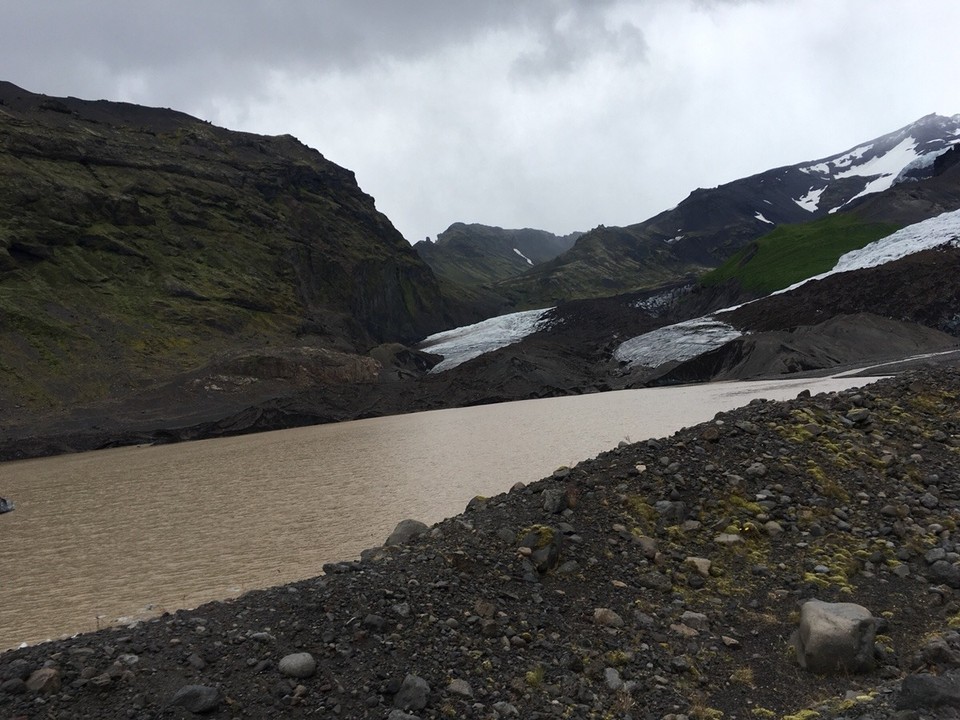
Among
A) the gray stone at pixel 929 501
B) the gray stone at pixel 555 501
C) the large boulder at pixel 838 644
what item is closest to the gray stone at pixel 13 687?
the gray stone at pixel 555 501

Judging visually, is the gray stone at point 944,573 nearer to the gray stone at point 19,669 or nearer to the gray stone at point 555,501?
the gray stone at point 555,501

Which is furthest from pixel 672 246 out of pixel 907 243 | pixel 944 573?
pixel 944 573

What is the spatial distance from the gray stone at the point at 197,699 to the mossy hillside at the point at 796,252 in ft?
293

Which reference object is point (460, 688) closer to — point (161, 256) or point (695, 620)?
point (695, 620)

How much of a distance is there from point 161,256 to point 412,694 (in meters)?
77.7

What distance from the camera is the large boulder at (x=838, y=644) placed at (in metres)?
5.21

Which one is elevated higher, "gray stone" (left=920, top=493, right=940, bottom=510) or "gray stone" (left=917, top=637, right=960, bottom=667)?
"gray stone" (left=920, top=493, right=940, bottom=510)

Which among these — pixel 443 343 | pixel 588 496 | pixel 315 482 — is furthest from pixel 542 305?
pixel 588 496

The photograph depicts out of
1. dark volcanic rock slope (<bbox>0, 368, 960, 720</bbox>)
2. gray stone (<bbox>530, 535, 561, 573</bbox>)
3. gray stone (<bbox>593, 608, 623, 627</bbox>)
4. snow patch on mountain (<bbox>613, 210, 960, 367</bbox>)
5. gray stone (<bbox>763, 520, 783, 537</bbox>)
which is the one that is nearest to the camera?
dark volcanic rock slope (<bbox>0, 368, 960, 720</bbox>)

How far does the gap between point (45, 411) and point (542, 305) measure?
4152 inches

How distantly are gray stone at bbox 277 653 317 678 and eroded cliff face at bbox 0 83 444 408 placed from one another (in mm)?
51673

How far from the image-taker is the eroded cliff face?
54.3 metres

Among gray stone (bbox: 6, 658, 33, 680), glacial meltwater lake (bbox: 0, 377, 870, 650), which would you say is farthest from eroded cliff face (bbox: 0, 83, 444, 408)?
gray stone (bbox: 6, 658, 33, 680)

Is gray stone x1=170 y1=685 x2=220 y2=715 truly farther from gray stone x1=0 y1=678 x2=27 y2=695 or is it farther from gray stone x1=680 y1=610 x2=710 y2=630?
gray stone x1=680 y1=610 x2=710 y2=630
